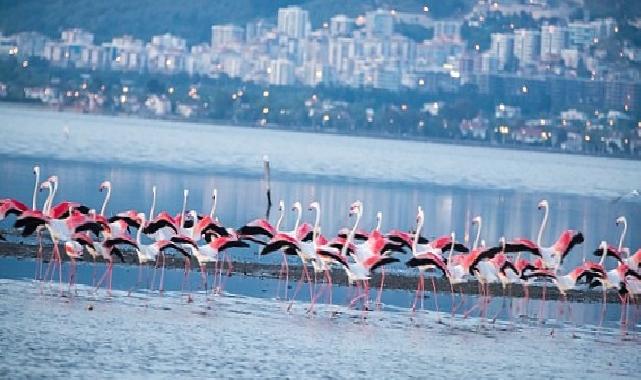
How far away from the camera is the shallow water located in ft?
58.5

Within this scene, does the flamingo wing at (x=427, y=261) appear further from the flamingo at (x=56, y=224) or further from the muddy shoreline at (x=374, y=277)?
the flamingo at (x=56, y=224)

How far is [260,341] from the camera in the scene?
19.5 m

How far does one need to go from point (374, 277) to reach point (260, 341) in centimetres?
736

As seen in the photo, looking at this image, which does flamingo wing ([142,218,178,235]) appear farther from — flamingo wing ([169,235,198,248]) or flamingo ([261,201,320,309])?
flamingo ([261,201,320,309])

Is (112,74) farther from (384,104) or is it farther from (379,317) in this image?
(379,317)

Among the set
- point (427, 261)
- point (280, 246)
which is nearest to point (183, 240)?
point (280, 246)

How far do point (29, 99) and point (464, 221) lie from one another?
12347 centimetres

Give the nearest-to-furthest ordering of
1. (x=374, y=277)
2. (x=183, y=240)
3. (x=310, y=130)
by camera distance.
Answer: (x=183, y=240)
(x=374, y=277)
(x=310, y=130)

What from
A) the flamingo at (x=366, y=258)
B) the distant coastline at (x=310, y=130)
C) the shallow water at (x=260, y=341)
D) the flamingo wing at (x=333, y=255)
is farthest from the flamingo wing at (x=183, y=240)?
the distant coastline at (x=310, y=130)

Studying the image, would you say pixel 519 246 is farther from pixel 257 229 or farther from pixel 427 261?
pixel 257 229

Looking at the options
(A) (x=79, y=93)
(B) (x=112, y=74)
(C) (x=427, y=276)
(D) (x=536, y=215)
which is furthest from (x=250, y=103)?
(C) (x=427, y=276)

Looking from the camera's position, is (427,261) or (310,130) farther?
(310,130)

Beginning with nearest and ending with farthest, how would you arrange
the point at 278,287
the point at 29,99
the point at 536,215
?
the point at 278,287, the point at 536,215, the point at 29,99

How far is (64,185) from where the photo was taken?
1673 inches
